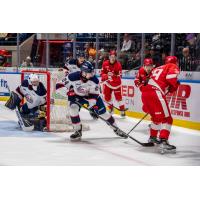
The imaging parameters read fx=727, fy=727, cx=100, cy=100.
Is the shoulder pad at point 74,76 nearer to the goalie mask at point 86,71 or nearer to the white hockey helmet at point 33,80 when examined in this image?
the goalie mask at point 86,71

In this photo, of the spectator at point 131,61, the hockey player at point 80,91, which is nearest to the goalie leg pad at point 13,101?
the hockey player at point 80,91

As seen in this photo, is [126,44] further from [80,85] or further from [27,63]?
[27,63]

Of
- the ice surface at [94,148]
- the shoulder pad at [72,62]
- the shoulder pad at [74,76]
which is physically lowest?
the ice surface at [94,148]

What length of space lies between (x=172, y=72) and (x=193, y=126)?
77 centimetres

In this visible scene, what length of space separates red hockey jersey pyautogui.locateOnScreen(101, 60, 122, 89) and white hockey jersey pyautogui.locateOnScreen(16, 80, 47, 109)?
727 mm

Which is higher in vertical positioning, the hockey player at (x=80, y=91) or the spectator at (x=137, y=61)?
the spectator at (x=137, y=61)

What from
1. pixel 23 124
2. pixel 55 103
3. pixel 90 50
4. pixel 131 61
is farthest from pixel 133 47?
pixel 23 124

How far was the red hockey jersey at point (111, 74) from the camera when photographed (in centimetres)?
752

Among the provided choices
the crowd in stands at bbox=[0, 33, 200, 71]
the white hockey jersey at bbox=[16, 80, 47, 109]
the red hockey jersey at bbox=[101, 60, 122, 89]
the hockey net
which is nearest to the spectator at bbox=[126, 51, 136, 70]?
the crowd in stands at bbox=[0, 33, 200, 71]

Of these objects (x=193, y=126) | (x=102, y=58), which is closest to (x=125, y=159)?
(x=193, y=126)

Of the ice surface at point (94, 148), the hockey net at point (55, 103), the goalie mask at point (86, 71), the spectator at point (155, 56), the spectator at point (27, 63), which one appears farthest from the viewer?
the hockey net at point (55, 103)

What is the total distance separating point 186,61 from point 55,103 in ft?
5.29

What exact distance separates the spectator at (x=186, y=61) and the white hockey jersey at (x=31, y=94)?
1.57 m

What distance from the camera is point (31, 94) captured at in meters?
7.35
